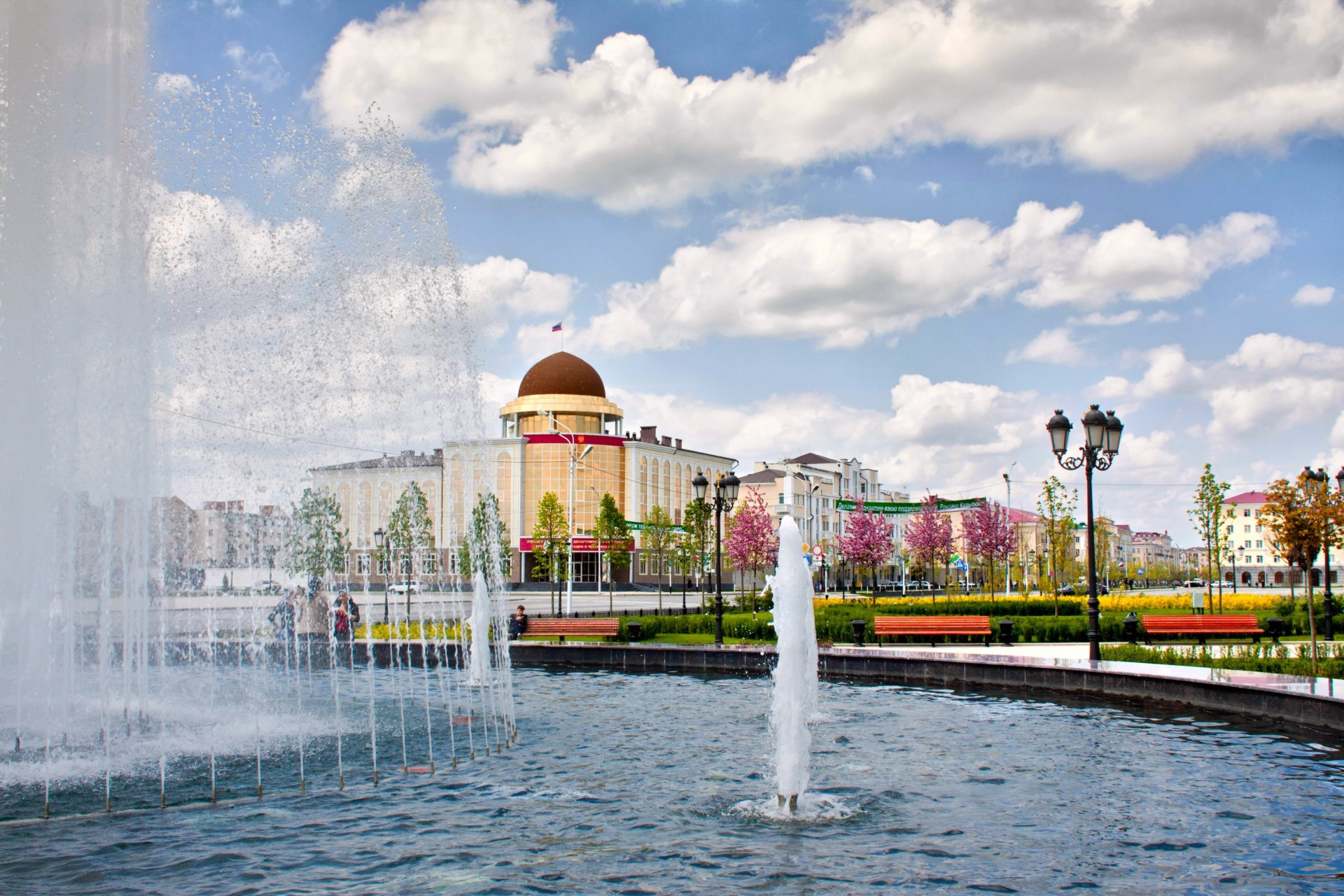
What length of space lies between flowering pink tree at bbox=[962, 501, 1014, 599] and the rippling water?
3493cm

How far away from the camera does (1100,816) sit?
8.71 metres

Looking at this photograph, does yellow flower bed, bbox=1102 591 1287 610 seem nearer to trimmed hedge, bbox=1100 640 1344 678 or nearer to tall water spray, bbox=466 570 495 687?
trimmed hedge, bbox=1100 640 1344 678

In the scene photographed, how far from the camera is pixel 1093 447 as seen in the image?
1830 cm

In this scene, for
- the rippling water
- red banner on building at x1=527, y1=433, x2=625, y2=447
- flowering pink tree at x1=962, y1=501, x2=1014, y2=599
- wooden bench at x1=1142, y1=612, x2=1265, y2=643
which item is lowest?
wooden bench at x1=1142, y1=612, x2=1265, y2=643

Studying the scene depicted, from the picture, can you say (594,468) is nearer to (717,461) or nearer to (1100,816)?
(717,461)

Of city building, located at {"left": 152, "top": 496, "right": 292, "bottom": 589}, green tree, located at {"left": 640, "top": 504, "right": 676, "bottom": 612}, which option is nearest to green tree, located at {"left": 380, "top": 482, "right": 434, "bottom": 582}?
city building, located at {"left": 152, "top": 496, "right": 292, "bottom": 589}

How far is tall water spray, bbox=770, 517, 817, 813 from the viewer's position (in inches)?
352

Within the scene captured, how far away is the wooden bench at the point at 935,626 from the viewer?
22953mm

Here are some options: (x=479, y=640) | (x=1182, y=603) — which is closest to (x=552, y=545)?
(x=1182, y=603)

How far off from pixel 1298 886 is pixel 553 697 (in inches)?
437

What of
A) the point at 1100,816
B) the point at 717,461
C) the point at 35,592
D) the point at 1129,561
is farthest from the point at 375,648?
the point at 1129,561

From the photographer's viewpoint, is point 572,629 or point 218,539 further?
point 218,539

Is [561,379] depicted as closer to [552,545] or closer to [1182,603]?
[552,545]

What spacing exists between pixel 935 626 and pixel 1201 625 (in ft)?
19.9
